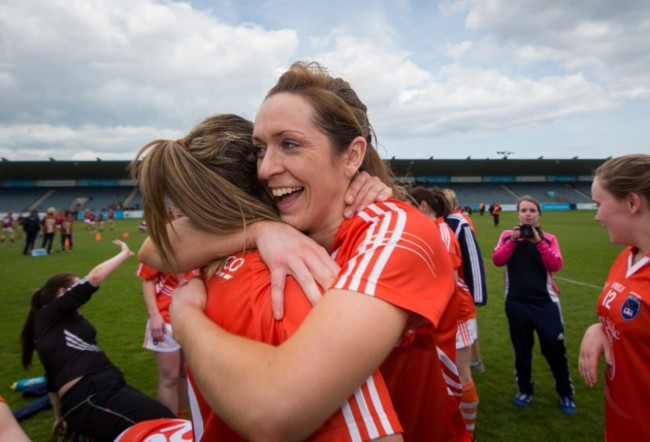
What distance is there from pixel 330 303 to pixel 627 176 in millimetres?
2399

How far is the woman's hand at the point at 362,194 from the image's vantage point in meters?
1.51

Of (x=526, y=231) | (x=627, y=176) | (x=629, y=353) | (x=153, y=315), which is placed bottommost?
(x=153, y=315)

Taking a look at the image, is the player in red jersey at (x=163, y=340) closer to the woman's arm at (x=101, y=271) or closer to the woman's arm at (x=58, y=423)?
the woman's arm at (x=101, y=271)

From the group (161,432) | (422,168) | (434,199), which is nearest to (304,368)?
(161,432)

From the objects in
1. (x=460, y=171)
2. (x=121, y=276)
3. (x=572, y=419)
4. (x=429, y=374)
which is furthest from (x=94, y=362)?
(x=460, y=171)

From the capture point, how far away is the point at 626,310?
2.33 meters

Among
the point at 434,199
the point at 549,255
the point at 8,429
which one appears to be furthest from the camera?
the point at 434,199

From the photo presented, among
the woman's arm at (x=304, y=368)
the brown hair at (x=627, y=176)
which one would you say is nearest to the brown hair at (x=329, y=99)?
the woman's arm at (x=304, y=368)

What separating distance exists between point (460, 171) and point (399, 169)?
1374cm

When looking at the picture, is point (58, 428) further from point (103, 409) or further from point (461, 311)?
point (461, 311)

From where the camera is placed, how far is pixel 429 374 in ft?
4.73

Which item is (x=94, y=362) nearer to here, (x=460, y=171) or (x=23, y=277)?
(x=23, y=277)

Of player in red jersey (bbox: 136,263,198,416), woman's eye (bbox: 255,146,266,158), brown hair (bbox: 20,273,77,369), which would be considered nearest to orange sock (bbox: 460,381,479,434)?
player in red jersey (bbox: 136,263,198,416)

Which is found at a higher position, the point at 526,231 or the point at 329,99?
the point at 329,99
